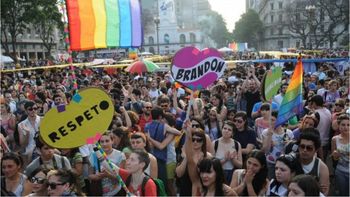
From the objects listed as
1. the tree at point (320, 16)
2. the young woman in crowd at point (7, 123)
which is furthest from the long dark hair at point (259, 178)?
the tree at point (320, 16)

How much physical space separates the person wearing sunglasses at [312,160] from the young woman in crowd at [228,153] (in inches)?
32.1

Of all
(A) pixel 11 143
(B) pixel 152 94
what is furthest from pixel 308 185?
(B) pixel 152 94

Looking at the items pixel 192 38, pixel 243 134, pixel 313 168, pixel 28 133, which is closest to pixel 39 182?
pixel 28 133

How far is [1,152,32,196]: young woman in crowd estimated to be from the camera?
373 cm

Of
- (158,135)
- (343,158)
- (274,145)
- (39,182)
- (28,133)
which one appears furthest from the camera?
A: (28,133)

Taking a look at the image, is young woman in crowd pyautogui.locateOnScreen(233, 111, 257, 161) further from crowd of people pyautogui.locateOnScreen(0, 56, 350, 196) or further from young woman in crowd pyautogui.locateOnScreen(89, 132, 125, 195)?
young woman in crowd pyautogui.locateOnScreen(89, 132, 125, 195)

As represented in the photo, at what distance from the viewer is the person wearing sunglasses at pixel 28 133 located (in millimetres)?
5672

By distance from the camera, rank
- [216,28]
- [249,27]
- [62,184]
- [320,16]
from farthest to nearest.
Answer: [216,28]
[249,27]
[320,16]
[62,184]

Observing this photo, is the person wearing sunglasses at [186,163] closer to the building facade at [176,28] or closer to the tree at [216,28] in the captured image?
the building facade at [176,28]

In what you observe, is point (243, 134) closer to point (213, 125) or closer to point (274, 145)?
point (274, 145)

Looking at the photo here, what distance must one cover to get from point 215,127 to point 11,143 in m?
3.21

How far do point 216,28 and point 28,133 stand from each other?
9923cm

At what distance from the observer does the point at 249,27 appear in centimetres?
8044

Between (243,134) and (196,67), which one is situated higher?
(196,67)
